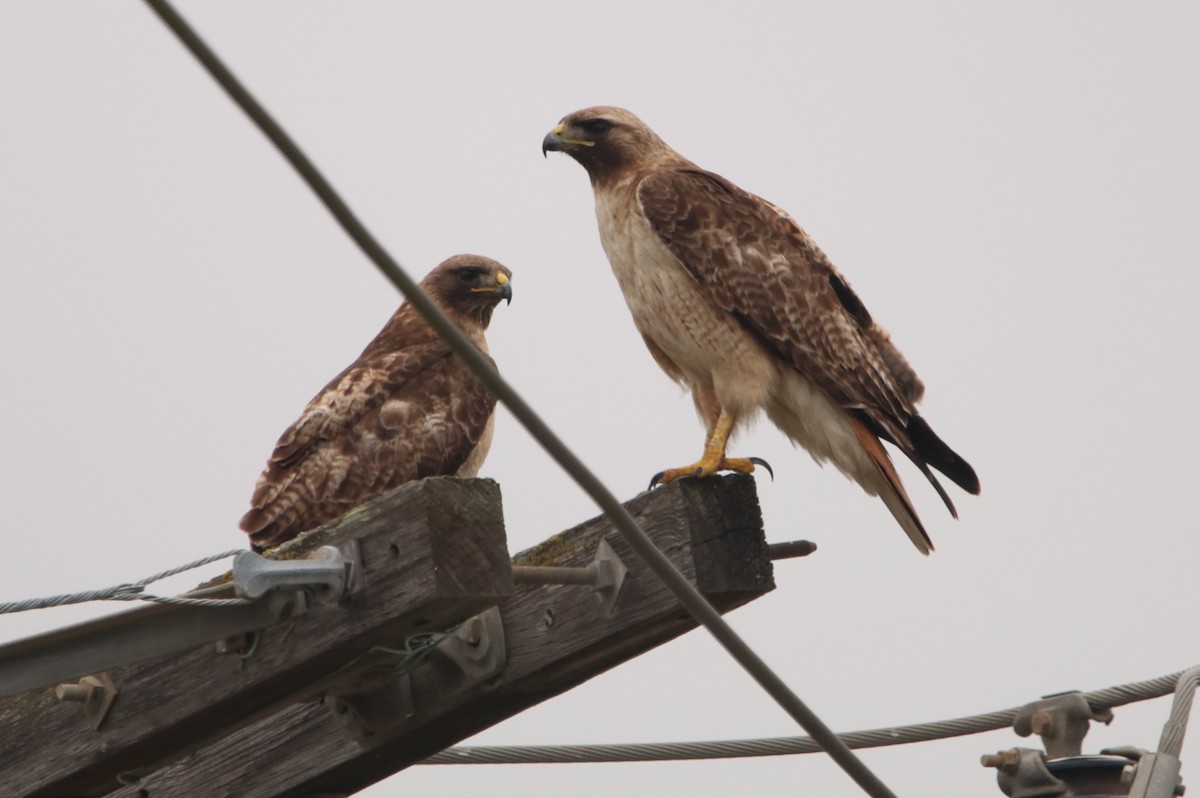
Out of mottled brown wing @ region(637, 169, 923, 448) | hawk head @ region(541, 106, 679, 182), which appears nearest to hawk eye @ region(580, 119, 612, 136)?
hawk head @ region(541, 106, 679, 182)

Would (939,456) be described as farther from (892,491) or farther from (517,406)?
(517,406)

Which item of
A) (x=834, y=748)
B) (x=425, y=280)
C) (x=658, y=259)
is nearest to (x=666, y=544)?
(x=834, y=748)

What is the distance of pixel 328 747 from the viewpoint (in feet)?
13.4

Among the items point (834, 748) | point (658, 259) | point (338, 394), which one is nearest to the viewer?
point (834, 748)

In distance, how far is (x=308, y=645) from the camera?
344cm

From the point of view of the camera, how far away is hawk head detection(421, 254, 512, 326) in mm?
7617

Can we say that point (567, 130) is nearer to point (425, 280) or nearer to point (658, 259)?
point (658, 259)

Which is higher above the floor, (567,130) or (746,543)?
(567,130)

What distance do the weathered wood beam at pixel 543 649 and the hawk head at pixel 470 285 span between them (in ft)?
11.5

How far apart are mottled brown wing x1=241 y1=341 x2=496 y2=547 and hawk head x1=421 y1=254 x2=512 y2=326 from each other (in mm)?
1052

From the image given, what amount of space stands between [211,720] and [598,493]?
112 cm

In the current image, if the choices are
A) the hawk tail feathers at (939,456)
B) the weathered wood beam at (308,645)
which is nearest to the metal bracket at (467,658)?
the weathered wood beam at (308,645)

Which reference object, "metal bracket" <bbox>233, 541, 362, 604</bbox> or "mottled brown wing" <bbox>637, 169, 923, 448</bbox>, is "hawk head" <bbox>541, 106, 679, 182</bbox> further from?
"metal bracket" <bbox>233, 541, 362, 604</bbox>

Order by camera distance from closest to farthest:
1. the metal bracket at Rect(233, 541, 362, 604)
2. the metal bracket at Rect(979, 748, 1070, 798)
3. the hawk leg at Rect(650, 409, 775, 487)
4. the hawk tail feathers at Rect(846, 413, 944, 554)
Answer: the metal bracket at Rect(233, 541, 362, 604), the metal bracket at Rect(979, 748, 1070, 798), the hawk leg at Rect(650, 409, 775, 487), the hawk tail feathers at Rect(846, 413, 944, 554)
